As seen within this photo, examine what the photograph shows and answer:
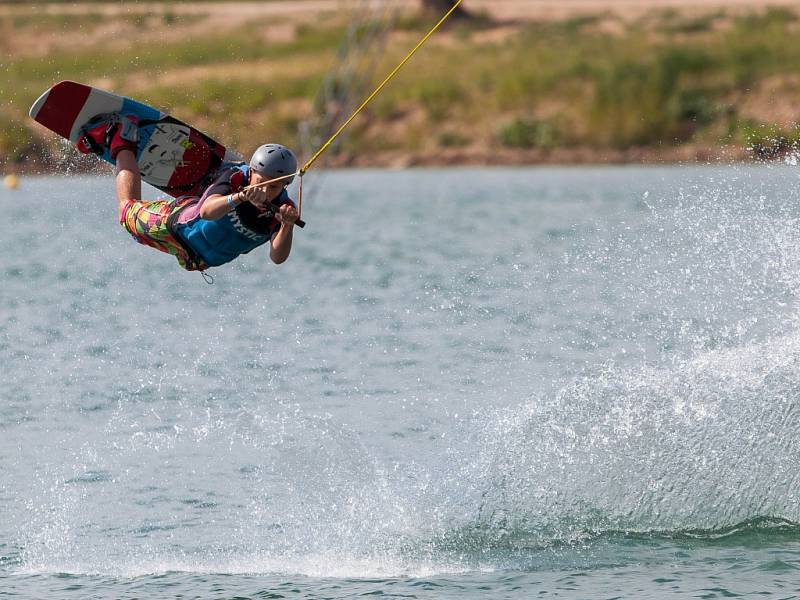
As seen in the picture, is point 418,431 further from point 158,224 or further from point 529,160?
point 529,160

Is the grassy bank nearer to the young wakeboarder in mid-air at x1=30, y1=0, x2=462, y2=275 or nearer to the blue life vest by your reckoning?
the young wakeboarder in mid-air at x1=30, y1=0, x2=462, y2=275

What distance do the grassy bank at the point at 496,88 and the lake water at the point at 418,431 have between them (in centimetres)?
1651

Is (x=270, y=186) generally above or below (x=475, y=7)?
below

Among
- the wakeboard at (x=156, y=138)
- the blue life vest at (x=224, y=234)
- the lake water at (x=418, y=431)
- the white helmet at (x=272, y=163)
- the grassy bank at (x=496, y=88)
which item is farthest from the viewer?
the grassy bank at (x=496, y=88)

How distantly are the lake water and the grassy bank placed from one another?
54.2ft

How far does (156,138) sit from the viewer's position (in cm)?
1094

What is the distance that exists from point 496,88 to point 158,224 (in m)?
34.9

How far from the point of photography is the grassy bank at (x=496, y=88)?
40.1 meters

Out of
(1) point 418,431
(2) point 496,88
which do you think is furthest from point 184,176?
(2) point 496,88

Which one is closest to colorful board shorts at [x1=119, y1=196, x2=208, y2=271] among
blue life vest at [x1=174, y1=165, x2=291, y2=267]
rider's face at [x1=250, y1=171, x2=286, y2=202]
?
blue life vest at [x1=174, y1=165, x2=291, y2=267]

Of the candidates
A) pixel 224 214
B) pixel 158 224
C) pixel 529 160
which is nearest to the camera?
pixel 224 214

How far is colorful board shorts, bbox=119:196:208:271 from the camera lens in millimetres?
10047

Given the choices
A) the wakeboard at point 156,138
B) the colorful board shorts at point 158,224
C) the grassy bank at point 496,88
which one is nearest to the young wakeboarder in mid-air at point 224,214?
the colorful board shorts at point 158,224

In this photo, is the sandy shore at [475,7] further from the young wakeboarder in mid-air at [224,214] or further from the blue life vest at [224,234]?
the blue life vest at [224,234]
